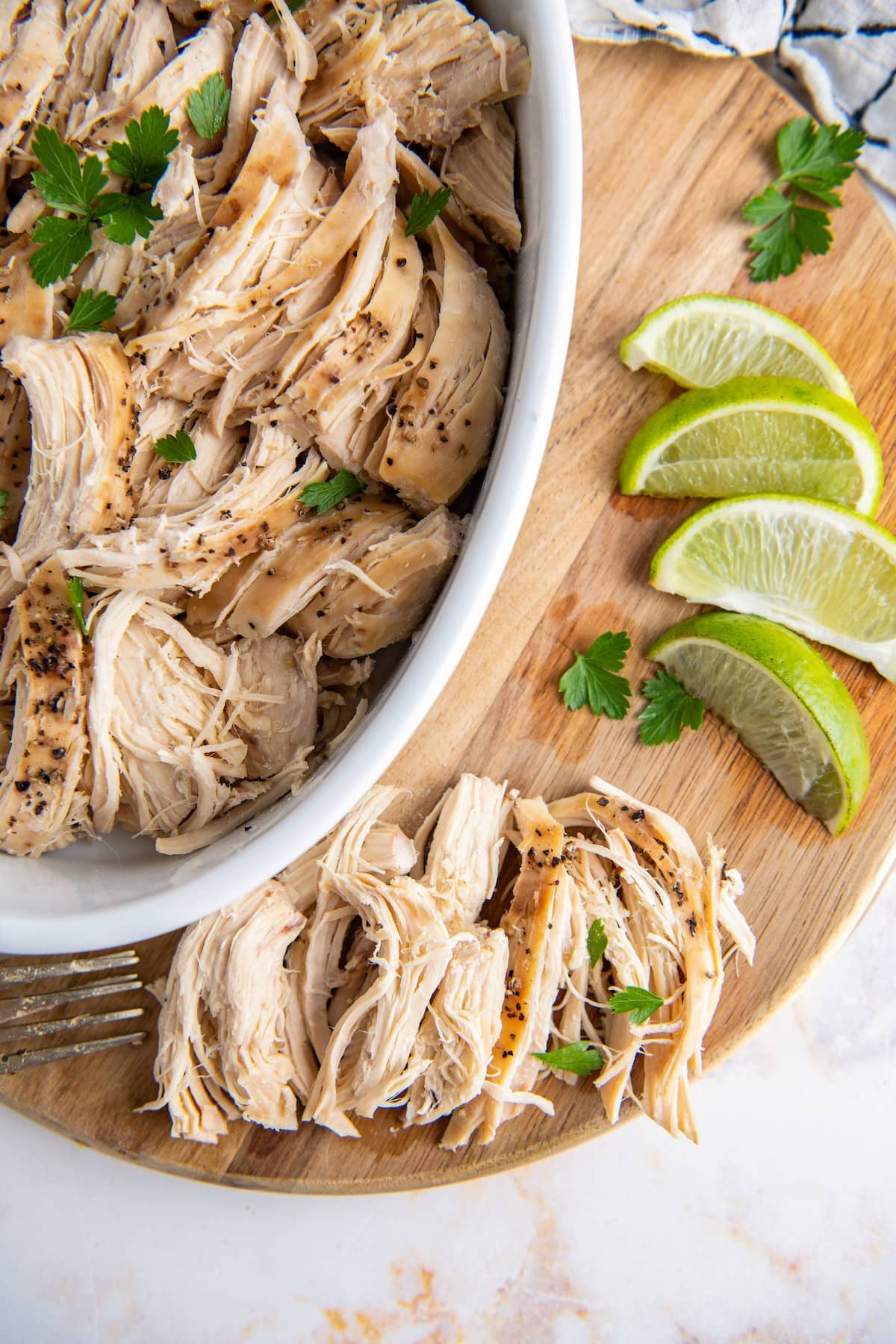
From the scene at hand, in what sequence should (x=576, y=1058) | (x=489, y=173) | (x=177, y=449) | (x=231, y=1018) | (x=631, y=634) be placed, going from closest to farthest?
1. (x=177, y=449)
2. (x=489, y=173)
3. (x=231, y=1018)
4. (x=576, y=1058)
5. (x=631, y=634)

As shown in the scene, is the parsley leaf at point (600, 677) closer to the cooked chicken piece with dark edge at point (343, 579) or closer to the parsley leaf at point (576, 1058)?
the cooked chicken piece with dark edge at point (343, 579)

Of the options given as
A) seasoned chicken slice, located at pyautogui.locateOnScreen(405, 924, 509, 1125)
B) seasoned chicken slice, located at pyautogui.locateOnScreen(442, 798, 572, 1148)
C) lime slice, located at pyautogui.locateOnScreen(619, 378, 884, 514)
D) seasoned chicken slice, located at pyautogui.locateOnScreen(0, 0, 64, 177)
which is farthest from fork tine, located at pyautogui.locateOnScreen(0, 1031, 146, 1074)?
seasoned chicken slice, located at pyautogui.locateOnScreen(0, 0, 64, 177)

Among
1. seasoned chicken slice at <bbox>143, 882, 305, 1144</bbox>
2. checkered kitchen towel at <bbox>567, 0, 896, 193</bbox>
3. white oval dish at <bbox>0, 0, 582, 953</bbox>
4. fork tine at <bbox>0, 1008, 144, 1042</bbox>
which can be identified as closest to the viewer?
white oval dish at <bbox>0, 0, 582, 953</bbox>

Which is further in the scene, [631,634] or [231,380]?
[631,634]

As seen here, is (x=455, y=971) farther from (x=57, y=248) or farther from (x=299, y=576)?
(x=57, y=248)

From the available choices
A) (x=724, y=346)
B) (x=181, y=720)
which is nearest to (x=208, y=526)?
(x=181, y=720)

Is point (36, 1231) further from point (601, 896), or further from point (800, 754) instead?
point (800, 754)

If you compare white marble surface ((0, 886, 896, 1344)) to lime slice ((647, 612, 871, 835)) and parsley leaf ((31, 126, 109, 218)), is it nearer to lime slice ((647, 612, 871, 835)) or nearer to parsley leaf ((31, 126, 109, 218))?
lime slice ((647, 612, 871, 835))
